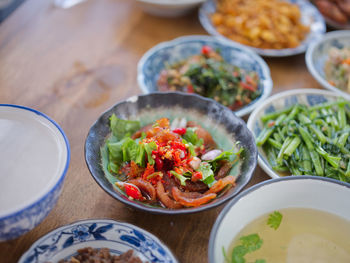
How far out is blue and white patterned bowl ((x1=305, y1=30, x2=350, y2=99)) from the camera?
2402mm

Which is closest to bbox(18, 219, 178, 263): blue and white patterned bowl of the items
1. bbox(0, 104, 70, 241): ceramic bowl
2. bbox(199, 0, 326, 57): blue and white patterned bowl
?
bbox(0, 104, 70, 241): ceramic bowl

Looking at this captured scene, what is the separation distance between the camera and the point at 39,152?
1.44 m

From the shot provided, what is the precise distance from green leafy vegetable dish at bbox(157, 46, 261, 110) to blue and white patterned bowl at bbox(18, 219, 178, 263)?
1192 mm

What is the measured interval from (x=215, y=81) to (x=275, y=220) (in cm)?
112

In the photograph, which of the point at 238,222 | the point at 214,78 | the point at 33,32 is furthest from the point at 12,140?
the point at 33,32

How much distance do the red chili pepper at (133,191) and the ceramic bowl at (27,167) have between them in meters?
0.29

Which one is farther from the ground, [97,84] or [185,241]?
[97,84]

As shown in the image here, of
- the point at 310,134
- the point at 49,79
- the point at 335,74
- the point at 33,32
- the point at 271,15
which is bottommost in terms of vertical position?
the point at 335,74

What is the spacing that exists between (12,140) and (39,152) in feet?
0.46

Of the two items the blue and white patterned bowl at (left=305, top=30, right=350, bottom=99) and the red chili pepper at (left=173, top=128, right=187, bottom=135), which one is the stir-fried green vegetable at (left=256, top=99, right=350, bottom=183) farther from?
the red chili pepper at (left=173, top=128, right=187, bottom=135)

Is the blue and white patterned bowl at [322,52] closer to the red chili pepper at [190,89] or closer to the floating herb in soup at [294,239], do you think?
the red chili pepper at [190,89]

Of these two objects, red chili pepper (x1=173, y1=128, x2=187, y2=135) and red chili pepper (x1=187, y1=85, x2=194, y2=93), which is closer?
red chili pepper (x1=173, y1=128, x2=187, y2=135)

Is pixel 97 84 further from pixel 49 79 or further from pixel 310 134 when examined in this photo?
pixel 310 134

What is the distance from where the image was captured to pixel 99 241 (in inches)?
53.4
